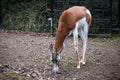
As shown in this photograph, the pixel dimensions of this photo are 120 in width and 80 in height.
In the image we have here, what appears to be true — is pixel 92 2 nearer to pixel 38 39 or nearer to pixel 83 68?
pixel 38 39

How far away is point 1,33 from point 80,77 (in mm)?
7003

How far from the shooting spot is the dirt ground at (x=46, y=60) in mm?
6766

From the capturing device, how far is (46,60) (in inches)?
332

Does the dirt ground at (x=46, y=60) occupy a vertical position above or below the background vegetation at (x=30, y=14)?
below

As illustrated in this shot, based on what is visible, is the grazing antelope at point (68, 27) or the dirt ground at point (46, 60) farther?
the grazing antelope at point (68, 27)

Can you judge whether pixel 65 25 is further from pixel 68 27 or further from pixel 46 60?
pixel 46 60

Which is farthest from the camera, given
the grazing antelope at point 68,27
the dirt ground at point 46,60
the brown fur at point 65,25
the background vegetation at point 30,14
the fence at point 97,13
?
the background vegetation at point 30,14

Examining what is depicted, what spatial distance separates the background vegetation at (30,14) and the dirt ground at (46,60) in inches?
50.9

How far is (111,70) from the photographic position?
23.7ft

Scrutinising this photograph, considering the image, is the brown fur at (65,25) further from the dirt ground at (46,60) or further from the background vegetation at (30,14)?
the background vegetation at (30,14)

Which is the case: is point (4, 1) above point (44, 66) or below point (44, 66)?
above

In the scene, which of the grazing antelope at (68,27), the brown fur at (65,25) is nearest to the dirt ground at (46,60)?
the grazing antelope at (68,27)

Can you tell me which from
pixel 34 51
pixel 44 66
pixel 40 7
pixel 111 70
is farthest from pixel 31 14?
pixel 111 70

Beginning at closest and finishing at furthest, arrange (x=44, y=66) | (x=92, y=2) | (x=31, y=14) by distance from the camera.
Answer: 1. (x=44, y=66)
2. (x=92, y=2)
3. (x=31, y=14)
